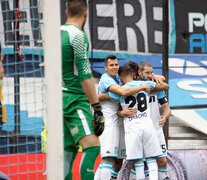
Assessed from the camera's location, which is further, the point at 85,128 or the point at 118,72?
the point at 118,72

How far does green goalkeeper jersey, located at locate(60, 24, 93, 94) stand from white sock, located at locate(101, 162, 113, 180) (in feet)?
6.48

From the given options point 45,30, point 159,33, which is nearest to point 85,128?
point 45,30

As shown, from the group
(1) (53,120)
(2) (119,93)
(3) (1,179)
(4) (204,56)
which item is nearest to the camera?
(1) (53,120)

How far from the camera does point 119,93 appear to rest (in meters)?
5.49

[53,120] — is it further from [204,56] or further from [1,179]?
[204,56]

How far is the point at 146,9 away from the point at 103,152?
3.81 meters

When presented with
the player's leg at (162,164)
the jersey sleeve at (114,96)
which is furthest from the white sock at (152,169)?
the jersey sleeve at (114,96)

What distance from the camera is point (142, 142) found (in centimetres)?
560

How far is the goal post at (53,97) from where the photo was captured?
3574 mm

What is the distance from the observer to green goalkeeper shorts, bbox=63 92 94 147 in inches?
150

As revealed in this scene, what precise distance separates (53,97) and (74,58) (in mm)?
408

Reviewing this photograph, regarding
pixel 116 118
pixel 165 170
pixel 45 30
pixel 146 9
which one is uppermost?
pixel 146 9

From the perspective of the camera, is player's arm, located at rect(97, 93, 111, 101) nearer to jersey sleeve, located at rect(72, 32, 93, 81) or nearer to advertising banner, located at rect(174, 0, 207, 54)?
jersey sleeve, located at rect(72, 32, 93, 81)

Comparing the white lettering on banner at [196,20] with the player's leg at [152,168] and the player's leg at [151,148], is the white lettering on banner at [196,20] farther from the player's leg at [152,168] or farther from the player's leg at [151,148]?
the player's leg at [152,168]
